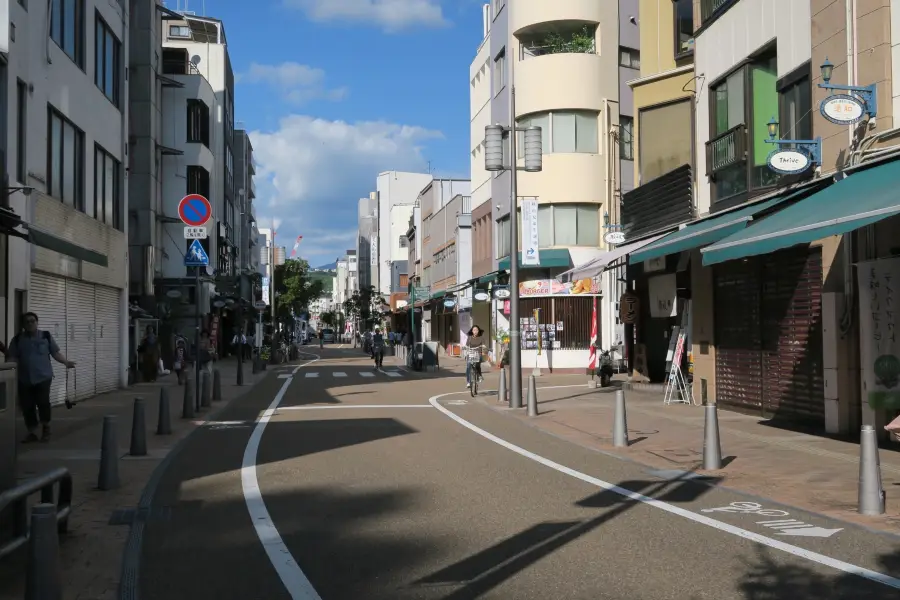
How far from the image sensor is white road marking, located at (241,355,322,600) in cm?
615

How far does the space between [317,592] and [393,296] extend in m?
85.7

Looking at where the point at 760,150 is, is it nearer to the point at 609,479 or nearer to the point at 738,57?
the point at 738,57

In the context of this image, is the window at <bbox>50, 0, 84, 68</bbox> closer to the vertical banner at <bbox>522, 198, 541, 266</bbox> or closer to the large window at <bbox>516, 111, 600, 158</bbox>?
the vertical banner at <bbox>522, 198, 541, 266</bbox>

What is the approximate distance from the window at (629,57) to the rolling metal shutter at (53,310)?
25114 mm

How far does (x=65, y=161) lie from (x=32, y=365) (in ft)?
30.9

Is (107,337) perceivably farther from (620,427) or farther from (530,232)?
(620,427)

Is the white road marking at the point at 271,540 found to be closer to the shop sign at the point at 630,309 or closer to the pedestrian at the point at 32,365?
the pedestrian at the point at 32,365

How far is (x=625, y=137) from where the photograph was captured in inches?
1511

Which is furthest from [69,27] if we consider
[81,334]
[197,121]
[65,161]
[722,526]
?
[197,121]

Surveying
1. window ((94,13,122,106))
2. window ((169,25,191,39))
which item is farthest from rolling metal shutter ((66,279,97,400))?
window ((169,25,191,39))

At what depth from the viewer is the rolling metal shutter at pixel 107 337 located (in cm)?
2484

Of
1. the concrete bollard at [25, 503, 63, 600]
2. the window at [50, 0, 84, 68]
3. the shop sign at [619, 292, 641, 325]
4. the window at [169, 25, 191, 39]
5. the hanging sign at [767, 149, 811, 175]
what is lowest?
the concrete bollard at [25, 503, 63, 600]

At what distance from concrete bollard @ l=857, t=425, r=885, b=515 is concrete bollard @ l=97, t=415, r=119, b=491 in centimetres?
739

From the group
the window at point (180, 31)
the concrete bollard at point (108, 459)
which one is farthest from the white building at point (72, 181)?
the window at point (180, 31)
